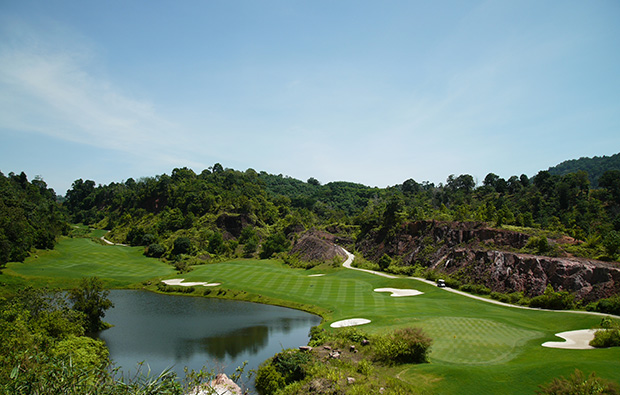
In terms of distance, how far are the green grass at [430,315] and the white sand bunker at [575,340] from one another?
0.86 m

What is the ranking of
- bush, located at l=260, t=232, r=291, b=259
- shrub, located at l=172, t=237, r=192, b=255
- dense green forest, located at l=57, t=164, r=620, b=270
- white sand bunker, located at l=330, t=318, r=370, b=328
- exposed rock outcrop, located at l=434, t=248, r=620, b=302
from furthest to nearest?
1. bush, located at l=260, t=232, r=291, b=259
2. shrub, located at l=172, t=237, r=192, b=255
3. dense green forest, located at l=57, t=164, r=620, b=270
4. exposed rock outcrop, located at l=434, t=248, r=620, b=302
5. white sand bunker, located at l=330, t=318, r=370, b=328

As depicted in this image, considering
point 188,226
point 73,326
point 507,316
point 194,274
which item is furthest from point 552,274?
point 188,226

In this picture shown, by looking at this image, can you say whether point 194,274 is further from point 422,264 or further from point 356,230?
point 356,230

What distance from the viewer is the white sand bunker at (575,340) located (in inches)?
801

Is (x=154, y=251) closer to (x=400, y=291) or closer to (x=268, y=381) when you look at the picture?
(x=400, y=291)

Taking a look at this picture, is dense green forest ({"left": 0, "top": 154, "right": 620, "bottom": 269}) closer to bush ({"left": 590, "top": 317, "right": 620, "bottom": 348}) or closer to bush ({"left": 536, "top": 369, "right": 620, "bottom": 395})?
bush ({"left": 590, "top": 317, "right": 620, "bottom": 348})

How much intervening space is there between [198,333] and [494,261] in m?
33.2

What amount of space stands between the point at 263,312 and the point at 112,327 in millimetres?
14603

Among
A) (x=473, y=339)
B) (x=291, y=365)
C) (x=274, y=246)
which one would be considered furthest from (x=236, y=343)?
(x=274, y=246)

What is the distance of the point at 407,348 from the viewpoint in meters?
19.8

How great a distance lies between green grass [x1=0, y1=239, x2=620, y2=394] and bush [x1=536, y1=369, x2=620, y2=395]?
1.59 m

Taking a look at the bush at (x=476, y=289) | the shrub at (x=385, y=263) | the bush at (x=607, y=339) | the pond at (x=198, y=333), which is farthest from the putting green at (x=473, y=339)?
the shrub at (x=385, y=263)

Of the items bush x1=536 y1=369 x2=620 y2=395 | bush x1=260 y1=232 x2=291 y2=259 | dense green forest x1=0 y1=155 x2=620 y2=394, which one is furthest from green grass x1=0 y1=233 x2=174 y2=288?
bush x1=536 y1=369 x2=620 y2=395

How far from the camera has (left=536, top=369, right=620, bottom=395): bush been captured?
12312mm
